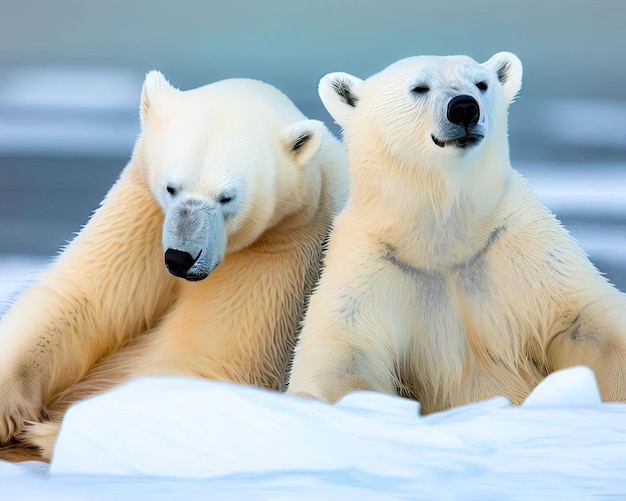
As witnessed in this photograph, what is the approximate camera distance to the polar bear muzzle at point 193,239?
286cm

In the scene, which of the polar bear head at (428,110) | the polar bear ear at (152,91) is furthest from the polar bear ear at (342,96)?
the polar bear ear at (152,91)

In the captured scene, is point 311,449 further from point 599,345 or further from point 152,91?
point 152,91

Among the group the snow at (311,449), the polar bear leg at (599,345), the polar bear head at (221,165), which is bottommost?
the snow at (311,449)

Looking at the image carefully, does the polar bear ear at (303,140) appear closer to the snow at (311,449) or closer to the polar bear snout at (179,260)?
the polar bear snout at (179,260)

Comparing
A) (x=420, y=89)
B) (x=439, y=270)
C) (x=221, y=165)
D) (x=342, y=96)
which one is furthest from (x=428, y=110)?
(x=221, y=165)

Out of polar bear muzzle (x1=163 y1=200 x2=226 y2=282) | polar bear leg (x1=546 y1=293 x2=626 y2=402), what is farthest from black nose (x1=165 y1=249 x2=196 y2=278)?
polar bear leg (x1=546 y1=293 x2=626 y2=402)

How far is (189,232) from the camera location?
2.90 metres

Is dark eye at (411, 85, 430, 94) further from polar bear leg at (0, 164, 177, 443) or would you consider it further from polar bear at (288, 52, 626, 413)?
polar bear leg at (0, 164, 177, 443)

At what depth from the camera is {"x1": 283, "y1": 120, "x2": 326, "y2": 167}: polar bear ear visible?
10.6 feet

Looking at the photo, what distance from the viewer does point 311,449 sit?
211cm

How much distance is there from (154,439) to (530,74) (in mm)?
4848

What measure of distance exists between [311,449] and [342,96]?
131 centimetres

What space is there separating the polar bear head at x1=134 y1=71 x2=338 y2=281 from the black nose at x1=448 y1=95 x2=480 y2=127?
54cm

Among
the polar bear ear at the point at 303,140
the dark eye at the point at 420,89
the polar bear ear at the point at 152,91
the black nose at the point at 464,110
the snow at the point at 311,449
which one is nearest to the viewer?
the snow at the point at 311,449
